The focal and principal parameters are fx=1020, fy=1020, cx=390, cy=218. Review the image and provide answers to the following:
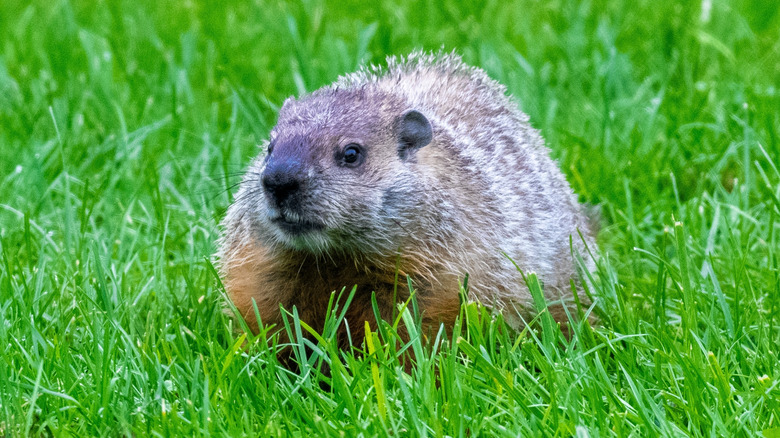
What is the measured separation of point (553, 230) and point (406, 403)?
1.64 m

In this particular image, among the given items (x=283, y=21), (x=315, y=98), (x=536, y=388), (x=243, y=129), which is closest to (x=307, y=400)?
(x=536, y=388)

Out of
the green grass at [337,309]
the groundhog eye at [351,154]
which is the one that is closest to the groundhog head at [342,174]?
the groundhog eye at [351,154]

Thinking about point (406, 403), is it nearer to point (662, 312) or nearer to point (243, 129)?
point (662, 312)

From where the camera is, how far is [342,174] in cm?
368

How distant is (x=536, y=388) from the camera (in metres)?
3.28

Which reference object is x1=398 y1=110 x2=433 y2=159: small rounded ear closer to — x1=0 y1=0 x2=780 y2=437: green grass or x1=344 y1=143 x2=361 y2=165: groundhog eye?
x1=344 y1=143 x2=361 y2=165: groundhog eye

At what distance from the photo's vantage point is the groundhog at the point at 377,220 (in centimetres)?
365

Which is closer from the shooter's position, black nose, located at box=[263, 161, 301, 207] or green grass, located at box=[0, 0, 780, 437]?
green grass, located at box=[0, 0, 780, 437]

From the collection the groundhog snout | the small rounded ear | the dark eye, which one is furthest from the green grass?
the small rounded ear

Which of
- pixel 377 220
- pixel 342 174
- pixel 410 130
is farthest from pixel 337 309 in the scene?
pixel 410 130

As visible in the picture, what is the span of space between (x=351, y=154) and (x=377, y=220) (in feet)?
0.88

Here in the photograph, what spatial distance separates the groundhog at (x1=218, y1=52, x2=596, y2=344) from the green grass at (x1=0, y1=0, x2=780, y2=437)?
168mm

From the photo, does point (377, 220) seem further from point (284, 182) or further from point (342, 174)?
point (284, 182)

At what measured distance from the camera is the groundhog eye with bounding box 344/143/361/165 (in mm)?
3766
